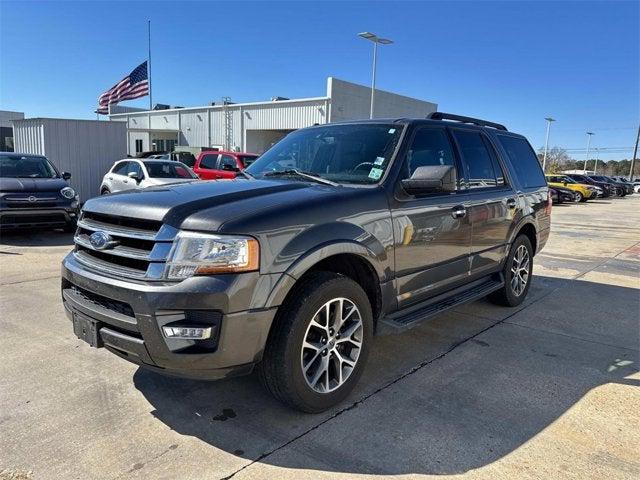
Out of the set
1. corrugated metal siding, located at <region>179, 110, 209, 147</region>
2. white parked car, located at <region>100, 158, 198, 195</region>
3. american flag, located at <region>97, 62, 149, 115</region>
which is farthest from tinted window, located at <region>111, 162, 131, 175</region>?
corrugated metal siding, located at <region>179, 110, 209, 147</region>

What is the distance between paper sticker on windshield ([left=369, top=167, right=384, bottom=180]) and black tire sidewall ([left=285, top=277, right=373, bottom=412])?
88cm

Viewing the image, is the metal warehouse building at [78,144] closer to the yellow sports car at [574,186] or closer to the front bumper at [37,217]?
the front bumper at [37,217]

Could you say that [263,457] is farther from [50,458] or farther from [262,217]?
[262,217]

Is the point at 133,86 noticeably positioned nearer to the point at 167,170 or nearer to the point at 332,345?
the point at 167,170

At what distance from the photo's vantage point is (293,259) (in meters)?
2.73

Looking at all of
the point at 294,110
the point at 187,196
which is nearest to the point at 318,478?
the point at 187,196

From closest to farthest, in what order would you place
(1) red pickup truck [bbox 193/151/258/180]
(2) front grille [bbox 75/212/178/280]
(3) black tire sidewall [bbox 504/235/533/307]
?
1. (2) front grille [bbox 75/212/178/280]
2. (3) black tire sidewall [bbox 504/235/533/307]
3. (1) red pickup truck [bbox 193/151/258/180]

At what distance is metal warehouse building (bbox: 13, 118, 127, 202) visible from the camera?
15.1 m

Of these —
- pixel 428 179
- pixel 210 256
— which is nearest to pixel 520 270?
pixel 428 179

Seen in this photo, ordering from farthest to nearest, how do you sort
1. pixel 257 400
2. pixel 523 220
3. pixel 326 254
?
pixel 523 220, pixel 257 400, pixel 326 254

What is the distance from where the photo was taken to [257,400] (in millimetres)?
3219

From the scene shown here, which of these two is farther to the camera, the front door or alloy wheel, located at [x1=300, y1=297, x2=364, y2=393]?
the front door

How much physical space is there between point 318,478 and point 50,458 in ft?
4.73

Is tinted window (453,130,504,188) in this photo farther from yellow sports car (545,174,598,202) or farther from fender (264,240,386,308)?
yellow sports car (545,174,598,202)
